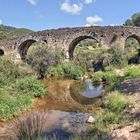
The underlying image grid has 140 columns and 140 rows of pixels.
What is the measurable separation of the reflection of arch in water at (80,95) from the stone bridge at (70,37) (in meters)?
10.7

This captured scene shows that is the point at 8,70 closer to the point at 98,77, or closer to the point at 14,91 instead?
the point at 14,91

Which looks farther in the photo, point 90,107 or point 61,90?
point 61,90

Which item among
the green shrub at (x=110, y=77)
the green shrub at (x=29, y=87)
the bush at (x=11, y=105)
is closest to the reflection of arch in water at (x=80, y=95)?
the green shrub at (x=110, y=77)

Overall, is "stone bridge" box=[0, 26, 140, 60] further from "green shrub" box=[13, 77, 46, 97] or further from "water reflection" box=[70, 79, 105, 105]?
"green shrub" box=[13, 77, 46, 97]

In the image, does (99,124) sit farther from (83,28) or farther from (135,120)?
(83,28)

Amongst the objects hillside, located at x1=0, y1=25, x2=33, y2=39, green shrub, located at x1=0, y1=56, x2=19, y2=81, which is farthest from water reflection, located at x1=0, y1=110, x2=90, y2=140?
hillside, located at x1=0, y1=25, x2=33, y2=39

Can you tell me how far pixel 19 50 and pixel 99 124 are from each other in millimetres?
29504

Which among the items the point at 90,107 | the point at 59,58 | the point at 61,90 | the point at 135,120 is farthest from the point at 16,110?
the point at 59,58

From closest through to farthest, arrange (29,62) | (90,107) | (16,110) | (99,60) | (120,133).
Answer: (120,133) → (16,110) → (90,107) → (29,62) → (99,60)

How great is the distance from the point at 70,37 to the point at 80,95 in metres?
17.1

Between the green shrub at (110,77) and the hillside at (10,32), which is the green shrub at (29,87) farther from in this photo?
the hillside at (10,32)

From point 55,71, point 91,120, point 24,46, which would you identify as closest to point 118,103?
point 91,120

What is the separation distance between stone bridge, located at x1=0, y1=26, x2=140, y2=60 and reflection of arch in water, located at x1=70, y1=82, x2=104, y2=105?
1066 cm

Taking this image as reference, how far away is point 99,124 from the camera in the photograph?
10.8 meters
